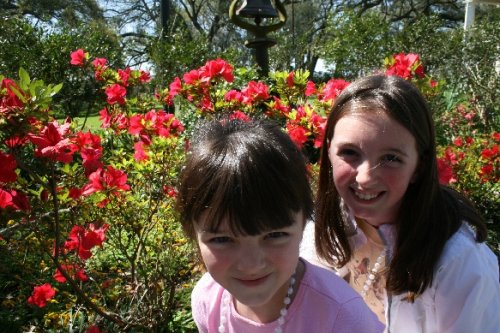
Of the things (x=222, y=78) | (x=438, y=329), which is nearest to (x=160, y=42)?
(x=222, y=78)

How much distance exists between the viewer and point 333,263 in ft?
5.69

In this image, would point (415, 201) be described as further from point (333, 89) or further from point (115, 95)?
point (115, 95)

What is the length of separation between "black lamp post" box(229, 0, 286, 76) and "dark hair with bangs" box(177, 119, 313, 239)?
3.78 m

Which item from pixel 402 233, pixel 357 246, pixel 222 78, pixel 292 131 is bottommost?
pixel 357 246

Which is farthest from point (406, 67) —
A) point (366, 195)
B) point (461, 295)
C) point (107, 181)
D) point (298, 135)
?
point (107, 181)

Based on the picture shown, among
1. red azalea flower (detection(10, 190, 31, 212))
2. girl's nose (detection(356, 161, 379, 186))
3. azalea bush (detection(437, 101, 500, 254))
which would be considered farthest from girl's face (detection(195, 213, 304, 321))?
azalea bush (detection(437, 101, 500, 254))

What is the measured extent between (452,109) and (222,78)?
5375 mm

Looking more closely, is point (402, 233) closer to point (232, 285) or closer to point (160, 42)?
point (232, 285)

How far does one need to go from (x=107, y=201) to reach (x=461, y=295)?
138 cm

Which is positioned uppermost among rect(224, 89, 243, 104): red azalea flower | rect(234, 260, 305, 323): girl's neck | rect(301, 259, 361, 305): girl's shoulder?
rect(224, 89, 243, 104): red azalea flower

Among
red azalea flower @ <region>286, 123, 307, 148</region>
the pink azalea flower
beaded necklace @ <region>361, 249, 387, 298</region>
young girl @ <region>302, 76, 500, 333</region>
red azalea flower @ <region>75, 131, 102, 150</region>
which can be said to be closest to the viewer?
young girl @ <region>302, 76, 500, 333</region>

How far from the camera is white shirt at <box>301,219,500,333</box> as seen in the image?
137 centimetres

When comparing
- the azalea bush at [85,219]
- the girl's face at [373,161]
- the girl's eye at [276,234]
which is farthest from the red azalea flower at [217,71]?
the girl's eye at [276,234]

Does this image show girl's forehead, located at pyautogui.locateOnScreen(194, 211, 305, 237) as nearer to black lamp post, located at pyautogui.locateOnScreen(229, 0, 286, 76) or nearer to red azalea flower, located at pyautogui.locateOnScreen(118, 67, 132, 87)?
red azalea flower, located at pyautogui.locateOnScreen(118, 67, 132, 87)
